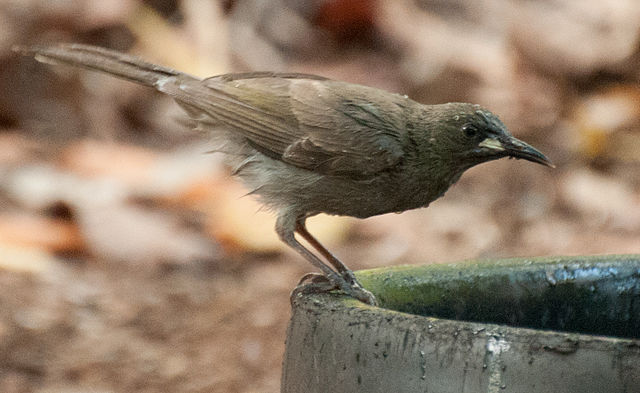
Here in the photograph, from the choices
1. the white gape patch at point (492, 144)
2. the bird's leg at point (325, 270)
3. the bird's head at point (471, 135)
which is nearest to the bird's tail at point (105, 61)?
the bird's leg at point (325, 270)

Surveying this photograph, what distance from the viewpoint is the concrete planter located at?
1.96 m

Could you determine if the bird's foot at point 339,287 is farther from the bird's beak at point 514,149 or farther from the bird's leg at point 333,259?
the bird's beak at point 514,149

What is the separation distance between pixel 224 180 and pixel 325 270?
11.0ft

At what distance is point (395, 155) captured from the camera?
3742 mm

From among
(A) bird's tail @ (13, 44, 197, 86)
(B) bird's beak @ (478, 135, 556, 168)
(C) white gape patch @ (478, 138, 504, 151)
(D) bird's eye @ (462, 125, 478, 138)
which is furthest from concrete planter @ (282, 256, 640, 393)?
(A) bird's tail @ (13, 44, 197, 86)

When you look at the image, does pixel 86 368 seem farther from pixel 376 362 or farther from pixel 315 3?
pixel 315 3

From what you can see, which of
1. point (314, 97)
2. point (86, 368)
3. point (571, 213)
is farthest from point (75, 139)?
point (314, 97)

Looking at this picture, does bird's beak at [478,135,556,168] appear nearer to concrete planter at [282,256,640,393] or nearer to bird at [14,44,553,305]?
bird at [14,44,553,305]

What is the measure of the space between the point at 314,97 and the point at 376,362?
181 centimetres

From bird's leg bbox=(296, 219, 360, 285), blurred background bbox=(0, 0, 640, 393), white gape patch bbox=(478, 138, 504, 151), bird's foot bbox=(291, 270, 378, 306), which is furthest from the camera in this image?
blurred background bbox=(0, 0, 640, 393)

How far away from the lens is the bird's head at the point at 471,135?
3.65 m

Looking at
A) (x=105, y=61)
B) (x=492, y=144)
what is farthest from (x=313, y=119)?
(x=105, y=61)

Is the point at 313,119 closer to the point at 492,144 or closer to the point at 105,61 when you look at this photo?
the point at 492,144

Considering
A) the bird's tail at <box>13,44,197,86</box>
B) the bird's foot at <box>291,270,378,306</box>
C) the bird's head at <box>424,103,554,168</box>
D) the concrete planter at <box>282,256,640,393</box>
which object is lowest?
the concrete planter at <box>282,256,640,393</box>
